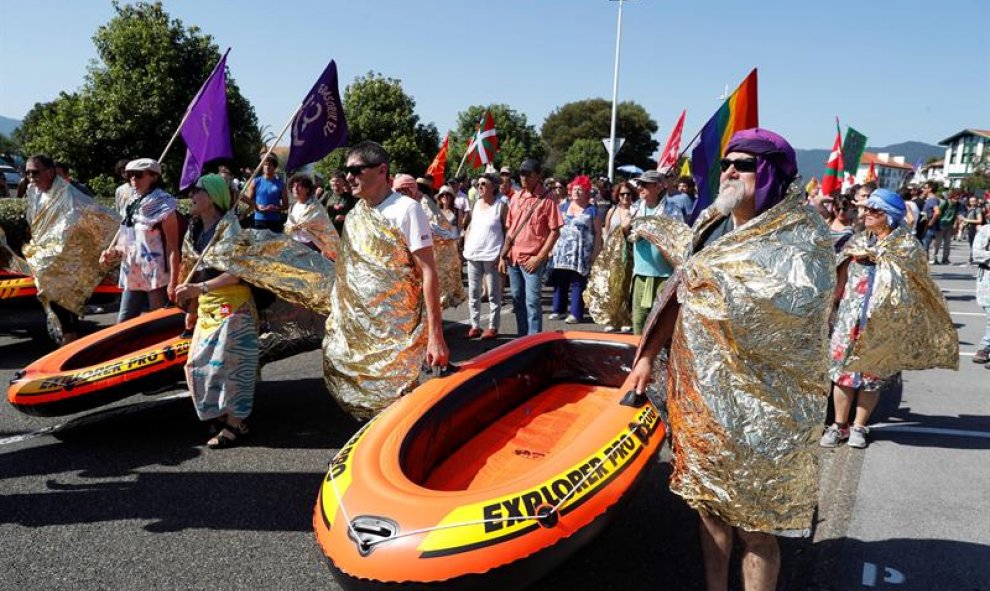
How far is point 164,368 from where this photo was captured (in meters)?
4.42

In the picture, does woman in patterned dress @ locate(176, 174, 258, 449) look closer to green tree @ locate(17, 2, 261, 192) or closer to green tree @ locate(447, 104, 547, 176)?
green tree @ locate(17, 2, 261, 192)

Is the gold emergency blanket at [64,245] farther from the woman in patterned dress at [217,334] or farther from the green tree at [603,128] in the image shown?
the green tree at [603,128]

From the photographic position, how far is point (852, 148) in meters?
9.50

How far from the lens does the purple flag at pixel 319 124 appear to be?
432 cm

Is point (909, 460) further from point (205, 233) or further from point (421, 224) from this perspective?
point (205, 233)

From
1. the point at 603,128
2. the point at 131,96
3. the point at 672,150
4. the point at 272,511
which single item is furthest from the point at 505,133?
the point at 272,511

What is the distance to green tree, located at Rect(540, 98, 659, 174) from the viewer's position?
63875 mm

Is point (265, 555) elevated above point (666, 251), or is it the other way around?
point (666, 251)

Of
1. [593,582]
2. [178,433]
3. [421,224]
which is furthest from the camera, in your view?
[178,433]

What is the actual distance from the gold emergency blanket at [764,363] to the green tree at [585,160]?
52.5m

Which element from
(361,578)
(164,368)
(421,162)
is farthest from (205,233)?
(421,162)

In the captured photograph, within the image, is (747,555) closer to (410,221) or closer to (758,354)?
(758,354)

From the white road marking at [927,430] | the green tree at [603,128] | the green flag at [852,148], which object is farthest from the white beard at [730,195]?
the green tree at [603,128]

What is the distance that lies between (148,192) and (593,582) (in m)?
4.39
